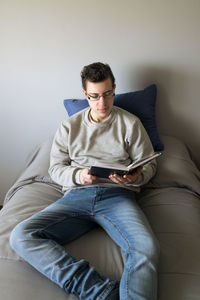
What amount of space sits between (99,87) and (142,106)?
508mm

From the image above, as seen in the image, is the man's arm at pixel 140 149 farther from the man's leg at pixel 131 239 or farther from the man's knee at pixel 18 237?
the man's knee at pixel 18 237

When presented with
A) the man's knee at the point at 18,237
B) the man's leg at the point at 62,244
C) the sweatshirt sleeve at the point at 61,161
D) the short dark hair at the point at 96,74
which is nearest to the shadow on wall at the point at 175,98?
the short dark hair at the point at 96,74

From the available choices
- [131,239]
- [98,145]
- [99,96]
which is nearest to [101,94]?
[99,96]

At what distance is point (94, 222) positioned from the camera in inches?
49.5

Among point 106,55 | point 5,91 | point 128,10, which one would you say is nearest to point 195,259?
point 106,55

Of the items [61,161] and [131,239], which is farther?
[61,161]

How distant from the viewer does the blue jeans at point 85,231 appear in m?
0.93

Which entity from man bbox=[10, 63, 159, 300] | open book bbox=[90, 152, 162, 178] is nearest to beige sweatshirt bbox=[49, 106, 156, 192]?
man bbox=[10, 63, 159, 300]

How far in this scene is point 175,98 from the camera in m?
1.86

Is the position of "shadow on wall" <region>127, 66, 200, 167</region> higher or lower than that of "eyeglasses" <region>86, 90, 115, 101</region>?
lower

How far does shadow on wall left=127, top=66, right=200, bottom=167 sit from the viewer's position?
1798mm

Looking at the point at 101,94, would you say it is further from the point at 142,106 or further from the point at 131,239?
the point at 131,239

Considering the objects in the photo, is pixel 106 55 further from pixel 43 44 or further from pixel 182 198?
pixel 182 198

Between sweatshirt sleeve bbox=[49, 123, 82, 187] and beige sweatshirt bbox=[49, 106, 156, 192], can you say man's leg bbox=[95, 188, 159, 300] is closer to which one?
Answer: beige sweatshirt bbox=[49, 106, 156, 192]
